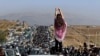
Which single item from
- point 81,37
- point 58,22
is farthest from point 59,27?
point 81,37

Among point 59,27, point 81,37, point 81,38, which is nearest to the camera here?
point 59,27

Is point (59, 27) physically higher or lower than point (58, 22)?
lower

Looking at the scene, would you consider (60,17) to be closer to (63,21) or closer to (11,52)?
(63,21)

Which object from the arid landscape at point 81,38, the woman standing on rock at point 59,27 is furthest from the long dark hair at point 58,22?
the arid landscape at point 81,38

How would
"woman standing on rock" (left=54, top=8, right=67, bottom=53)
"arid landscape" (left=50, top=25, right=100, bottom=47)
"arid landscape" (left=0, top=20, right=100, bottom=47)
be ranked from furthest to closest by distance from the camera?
"arid landscape" (left=0, top=20, right=100, bottom=47), "arid landscape" (left=50, top=25, right=100, bottom=47), "woman standing on rock" (left=54, top=8, right=67, bottom=53)

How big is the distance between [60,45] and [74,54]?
1475cm

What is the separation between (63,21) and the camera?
12.0 meters

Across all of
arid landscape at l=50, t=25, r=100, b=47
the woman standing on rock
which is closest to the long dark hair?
the woman standing on rock

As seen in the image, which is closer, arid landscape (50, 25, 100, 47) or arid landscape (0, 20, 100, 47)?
arid landscape (50, 25, 100, 47)

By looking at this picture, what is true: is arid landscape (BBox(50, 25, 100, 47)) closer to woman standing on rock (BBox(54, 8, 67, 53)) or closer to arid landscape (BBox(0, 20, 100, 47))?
arid landscape (BBox(0, 20, 100, 47))

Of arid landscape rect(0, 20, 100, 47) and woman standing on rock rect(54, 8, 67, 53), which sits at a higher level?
woman standing on rock rect(54, 8, 67, 53)

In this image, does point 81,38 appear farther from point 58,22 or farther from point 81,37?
point 58,22

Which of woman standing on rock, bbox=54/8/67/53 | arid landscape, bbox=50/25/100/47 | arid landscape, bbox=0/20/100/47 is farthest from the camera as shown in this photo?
arid landscape, bbox=0/20/100/47

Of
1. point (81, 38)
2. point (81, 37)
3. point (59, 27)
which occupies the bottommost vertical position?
point (81, 37)
